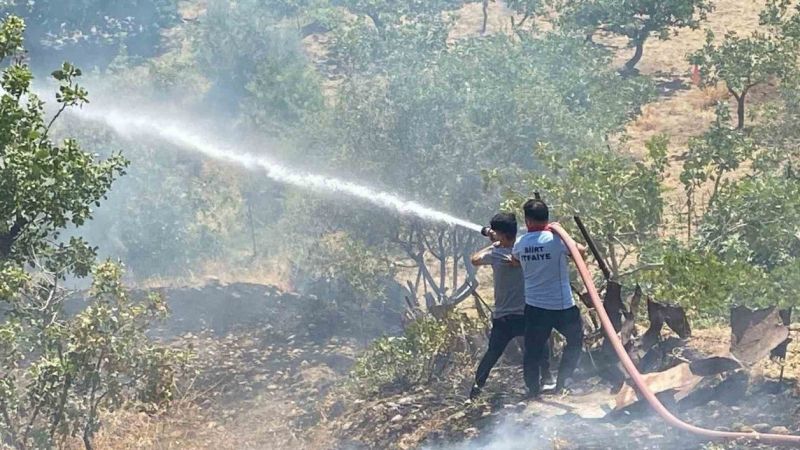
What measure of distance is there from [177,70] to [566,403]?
29.7m

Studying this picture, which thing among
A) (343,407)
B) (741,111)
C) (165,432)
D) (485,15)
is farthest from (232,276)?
(485,15)

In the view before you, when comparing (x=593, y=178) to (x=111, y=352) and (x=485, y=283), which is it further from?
(x=485, y=283)

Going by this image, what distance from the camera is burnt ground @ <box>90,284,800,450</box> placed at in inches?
295

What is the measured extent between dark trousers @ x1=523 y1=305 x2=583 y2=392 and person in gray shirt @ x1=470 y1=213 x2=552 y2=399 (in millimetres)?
213

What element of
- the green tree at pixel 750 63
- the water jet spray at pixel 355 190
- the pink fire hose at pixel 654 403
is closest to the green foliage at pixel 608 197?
the water jet spray at pixel 355 190

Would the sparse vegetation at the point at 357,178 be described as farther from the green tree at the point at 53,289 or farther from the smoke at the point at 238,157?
the smoke at the point at 238,157

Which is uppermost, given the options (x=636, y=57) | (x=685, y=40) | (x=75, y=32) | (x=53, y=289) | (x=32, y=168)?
(x=75, y=32)

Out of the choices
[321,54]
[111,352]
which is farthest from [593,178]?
[321,54]

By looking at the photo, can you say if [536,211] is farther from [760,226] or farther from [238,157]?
[238,157]

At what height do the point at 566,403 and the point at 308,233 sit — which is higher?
the point at 308,233

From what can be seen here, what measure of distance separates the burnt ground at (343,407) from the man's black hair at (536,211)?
1735 mm

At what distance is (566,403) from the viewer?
824 centimetres

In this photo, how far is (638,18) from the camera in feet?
109

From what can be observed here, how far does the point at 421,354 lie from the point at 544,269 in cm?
290
